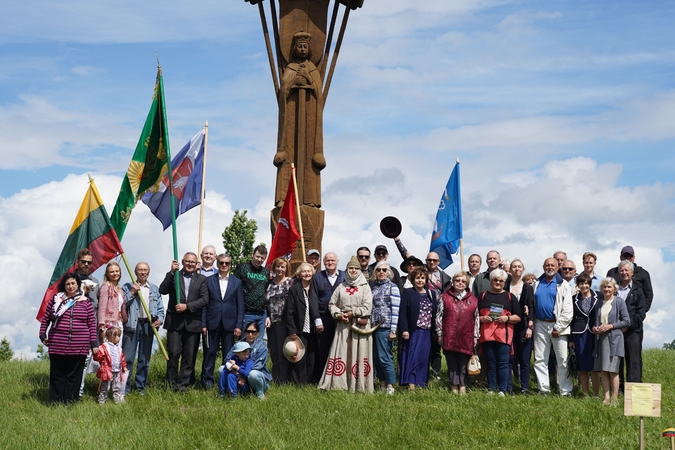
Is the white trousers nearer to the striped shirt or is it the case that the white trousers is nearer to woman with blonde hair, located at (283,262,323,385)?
woman with blonde hair, located at (283,262,323,385)

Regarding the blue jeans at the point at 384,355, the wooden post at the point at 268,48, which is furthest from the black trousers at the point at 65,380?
the wooden post at the point at 268,48

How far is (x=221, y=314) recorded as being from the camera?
12.1 metres

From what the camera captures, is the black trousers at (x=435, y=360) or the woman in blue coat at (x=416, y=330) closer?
the woman in blue coat at (x=416, y=330)

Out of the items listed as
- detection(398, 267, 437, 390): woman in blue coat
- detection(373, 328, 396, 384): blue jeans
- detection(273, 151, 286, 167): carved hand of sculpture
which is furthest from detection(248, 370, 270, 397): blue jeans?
detection(273, 151, 286, 167): carved hand of sculpture

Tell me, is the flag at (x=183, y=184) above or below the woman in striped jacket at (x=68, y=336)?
above

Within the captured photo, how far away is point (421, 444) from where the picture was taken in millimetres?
9531

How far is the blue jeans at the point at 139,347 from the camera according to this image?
1177 cm

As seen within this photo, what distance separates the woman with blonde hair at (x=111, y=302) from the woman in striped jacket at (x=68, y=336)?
0.74 ft

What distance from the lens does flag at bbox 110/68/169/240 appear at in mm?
12219

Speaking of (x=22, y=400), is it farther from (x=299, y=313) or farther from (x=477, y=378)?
(x=477, y=378)

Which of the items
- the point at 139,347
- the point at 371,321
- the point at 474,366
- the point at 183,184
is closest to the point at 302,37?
the point at 183,184

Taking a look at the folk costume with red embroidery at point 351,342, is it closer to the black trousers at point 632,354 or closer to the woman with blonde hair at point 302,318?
the woman with blonde hair at point 302,318

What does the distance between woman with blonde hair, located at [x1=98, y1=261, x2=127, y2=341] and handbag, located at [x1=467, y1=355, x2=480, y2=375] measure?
4390 millimetres

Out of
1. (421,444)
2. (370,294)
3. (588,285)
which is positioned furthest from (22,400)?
(588,285)
